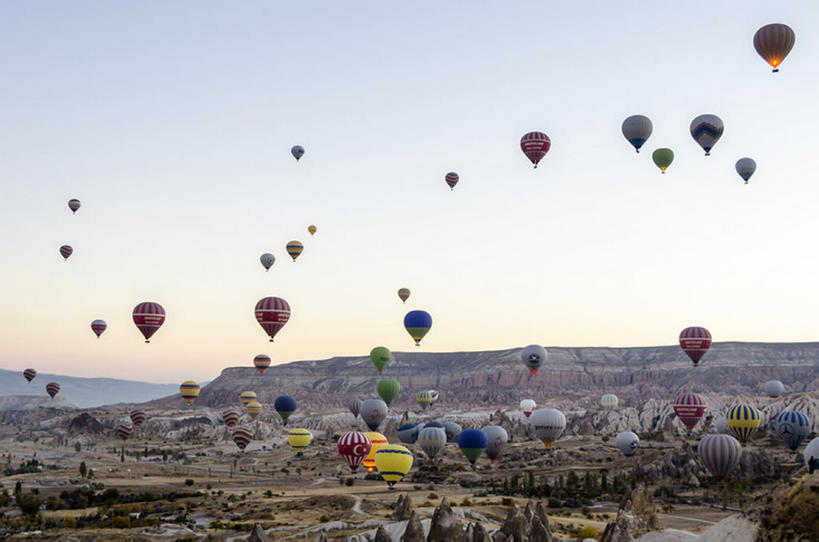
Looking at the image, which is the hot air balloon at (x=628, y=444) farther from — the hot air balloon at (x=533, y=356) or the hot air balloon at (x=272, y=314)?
the hot air balloon at (x=272, y=314)

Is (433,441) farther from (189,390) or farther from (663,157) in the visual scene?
(189,390)

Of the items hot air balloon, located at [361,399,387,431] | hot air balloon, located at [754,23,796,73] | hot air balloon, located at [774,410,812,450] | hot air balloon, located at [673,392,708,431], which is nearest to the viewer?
hot air balloon, located at [754,23,796,73]

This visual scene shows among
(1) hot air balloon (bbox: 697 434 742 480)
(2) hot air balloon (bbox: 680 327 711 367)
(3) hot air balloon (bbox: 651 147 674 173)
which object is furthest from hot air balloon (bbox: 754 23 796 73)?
(2) hot air balloon (bbox: 680 327 711 367)

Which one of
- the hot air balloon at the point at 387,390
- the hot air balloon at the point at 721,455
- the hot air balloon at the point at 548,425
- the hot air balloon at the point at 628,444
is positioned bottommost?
the hot air balloon at the point at 628,444

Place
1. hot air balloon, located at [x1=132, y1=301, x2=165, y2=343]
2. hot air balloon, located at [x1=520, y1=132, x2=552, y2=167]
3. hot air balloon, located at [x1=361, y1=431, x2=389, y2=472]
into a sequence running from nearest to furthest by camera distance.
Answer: hot air balloon, located at [x1=361, y1=431, x2=389, y2=472]
hot air balloon, located at [x1=520, y1=132, x2=552, y2=167]
hot air balloon, located at [x1=132, y1=301, x2=165, y2=343]

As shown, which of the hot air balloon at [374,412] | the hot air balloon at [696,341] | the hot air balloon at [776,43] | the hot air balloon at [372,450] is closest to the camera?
the hot air balloon at [776,43]

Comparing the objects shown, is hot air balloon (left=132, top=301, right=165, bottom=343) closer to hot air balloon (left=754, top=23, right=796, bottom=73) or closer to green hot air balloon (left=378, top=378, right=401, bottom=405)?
green hot air balloon (left=378, top=378, right=401, bottom=405)

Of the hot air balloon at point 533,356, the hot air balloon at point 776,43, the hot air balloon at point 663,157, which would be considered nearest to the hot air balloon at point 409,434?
the hot air balloon at point 533,356
